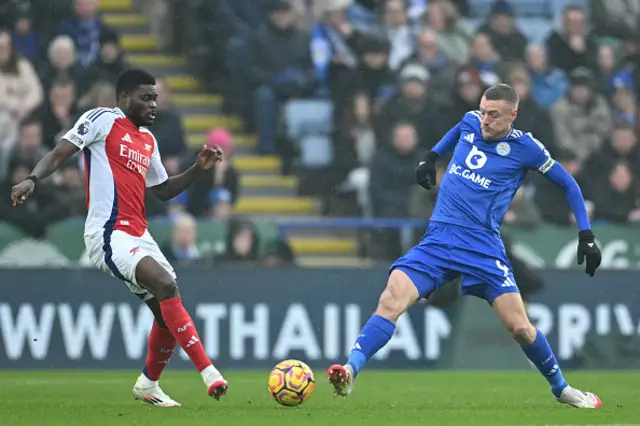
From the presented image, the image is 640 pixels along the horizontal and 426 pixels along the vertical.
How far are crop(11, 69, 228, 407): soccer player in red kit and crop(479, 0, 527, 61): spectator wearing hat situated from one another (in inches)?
399

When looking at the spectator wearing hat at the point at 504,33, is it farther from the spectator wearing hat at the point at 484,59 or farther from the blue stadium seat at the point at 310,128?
the blue stadium seat at the point at 310,128

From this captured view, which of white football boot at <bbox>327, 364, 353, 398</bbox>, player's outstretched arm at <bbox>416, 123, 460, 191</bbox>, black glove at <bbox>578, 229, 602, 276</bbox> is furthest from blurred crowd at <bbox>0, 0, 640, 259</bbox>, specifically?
white football boot at <bbox>327, 364, 353, 398</bbox>

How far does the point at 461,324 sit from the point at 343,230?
1865 millimetres

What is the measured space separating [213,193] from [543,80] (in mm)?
5570

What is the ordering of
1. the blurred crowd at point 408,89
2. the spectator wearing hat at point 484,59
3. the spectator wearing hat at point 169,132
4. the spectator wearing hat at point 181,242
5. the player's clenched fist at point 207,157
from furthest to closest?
the spectator wearing hat at point 484,59 → the blurred crowd at point 408,89 → the spectator wearing hat at point 169,132 → the spectator wearing hat at point 181,242 → the player's clenched fist at point 207,157

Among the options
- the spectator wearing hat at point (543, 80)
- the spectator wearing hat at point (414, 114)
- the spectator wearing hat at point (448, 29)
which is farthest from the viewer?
the spectator wearing hat at point (448, 29)

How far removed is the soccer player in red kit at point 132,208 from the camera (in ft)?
32.5

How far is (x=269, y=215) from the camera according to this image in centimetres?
1859

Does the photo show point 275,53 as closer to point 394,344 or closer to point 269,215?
point 269,215

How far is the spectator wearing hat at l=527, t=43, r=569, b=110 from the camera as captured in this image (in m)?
19.7

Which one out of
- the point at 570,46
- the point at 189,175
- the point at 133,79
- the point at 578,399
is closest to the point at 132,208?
the point at 189,175

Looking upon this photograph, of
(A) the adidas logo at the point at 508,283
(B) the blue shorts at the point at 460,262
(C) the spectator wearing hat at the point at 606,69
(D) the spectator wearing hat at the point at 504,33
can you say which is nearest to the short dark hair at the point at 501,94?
(B) the blue shorts at the point at 460,262

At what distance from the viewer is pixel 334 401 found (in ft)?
36.0

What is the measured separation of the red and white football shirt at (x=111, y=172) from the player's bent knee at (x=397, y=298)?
6.28 ft
